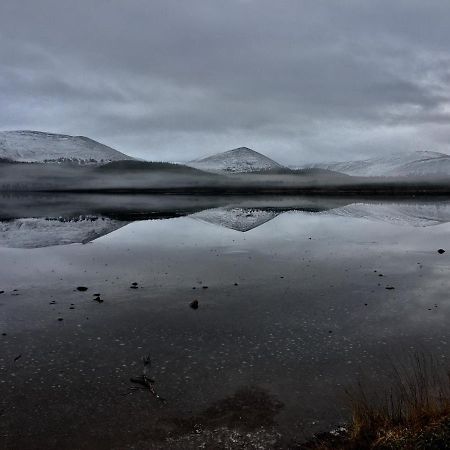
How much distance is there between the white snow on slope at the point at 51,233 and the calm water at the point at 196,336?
6245mm

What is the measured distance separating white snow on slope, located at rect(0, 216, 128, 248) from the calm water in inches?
246

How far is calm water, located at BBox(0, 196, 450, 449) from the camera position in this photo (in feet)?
27.5

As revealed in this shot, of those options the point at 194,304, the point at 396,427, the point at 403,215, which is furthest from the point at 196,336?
the point at 403,215

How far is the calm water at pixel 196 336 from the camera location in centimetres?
838

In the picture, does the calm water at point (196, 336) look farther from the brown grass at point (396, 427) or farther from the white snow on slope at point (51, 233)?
the white snow on slope at point (51, 233)

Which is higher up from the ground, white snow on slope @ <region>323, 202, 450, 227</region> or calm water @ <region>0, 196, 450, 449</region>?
white snow on slope @ <region>323, 202, 450, 227</region>

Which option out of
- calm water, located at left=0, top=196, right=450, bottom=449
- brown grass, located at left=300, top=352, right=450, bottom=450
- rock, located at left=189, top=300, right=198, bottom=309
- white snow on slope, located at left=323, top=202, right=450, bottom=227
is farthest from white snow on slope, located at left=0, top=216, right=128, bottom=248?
white snow on slope, located at left=323, top=202, right=450, bottom=227

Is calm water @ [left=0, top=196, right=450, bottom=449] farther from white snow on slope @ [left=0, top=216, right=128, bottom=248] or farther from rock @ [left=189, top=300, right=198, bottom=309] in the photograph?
white snow on slope @ [left=0, top=216, right=128, bottom=248]

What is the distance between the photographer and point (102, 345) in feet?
37.8

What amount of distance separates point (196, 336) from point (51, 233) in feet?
92.9

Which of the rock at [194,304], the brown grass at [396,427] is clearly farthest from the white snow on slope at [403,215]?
the brown grass at [396,427]

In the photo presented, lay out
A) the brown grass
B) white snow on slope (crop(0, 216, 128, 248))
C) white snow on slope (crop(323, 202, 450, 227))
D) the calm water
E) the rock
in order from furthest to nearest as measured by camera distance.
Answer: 1. white snow on slope (crop(323, 202, 450, 227))
2. white snow on slope (crop(0, 216, 128, 248))
3. the rock
4. the calm water
5. the brown grass

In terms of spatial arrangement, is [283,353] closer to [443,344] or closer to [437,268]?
[443,344]

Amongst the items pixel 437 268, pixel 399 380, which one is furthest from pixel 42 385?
pixel 437 268
